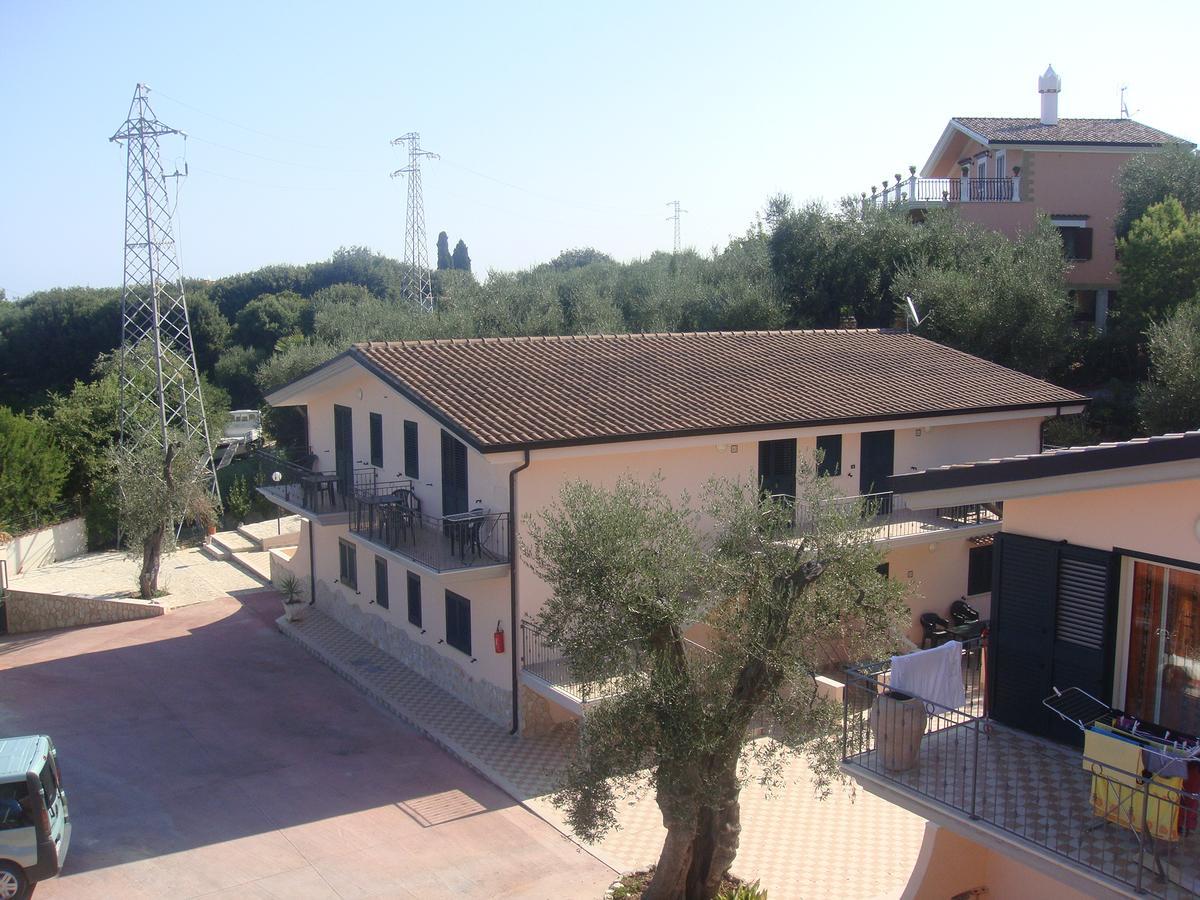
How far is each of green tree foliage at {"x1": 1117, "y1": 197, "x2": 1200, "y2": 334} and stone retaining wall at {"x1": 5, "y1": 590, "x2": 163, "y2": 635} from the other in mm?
28036

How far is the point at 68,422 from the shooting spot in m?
35.1

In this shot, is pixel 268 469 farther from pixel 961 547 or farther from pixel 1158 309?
pixel 1158 309

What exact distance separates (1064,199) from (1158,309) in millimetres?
7702

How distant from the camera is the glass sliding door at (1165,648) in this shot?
7578mm

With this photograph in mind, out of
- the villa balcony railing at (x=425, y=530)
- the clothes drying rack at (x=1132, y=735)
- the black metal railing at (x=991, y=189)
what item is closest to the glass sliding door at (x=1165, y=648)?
the clothes drying rack at (x=1132, y=735)

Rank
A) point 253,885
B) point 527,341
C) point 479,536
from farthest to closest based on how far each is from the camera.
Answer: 1. point 527,341
2. point 479,536
3. point 253,885

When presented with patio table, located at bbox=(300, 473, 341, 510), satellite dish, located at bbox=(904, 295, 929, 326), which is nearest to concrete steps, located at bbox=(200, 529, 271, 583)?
patio table, located at bbox=(300, 473, 341, 510)

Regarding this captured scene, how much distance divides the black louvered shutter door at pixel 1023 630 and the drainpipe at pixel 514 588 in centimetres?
808

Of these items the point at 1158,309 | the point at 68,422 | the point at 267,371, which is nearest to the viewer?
the point at 1158,309

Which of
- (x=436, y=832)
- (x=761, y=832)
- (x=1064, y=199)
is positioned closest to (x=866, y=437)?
(x=761, y=832)

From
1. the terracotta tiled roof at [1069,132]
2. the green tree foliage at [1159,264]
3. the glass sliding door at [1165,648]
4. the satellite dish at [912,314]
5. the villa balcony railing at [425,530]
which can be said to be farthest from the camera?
the terracotta tiled roof at [1069,132]

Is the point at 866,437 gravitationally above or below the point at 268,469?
above

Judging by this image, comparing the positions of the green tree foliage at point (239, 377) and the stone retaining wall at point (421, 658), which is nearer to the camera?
the stone retaining wall at point (421, 658)

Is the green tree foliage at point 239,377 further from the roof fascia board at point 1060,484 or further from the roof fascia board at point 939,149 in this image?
the roof fascia board at point 1060,484
